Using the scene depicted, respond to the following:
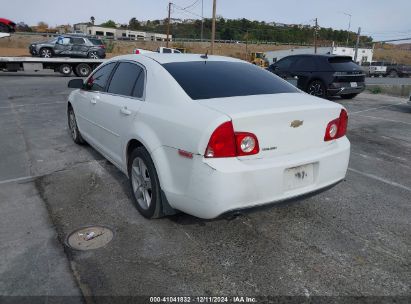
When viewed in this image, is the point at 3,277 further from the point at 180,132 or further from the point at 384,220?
the point at 384,220

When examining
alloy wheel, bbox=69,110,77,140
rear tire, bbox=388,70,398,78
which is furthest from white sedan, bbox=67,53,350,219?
rear tire, bbox=388,70,398,78

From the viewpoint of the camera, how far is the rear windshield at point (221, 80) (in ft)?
10.9

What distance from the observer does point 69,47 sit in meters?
23.2

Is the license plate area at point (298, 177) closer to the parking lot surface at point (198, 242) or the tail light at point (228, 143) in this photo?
the parking lot surface at point (198, 242)

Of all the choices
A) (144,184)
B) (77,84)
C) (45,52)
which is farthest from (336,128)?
(45,52)

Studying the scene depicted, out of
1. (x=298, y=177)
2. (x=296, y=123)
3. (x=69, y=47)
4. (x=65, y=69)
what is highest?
(x=69, y=47)

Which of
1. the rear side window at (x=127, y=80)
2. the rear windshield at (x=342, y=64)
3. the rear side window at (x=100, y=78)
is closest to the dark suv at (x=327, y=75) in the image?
the rear windshield at (x=342, y=64)

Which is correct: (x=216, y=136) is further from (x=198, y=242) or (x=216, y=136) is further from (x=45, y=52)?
(x=45, y=52)

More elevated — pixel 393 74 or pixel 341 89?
pixel 393 74

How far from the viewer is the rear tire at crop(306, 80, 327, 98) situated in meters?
12.0

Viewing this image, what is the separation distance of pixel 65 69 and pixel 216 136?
19.2 m

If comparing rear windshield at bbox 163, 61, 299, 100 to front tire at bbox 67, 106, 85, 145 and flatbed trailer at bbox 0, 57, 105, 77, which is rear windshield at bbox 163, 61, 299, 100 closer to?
front tire at bbox 67, 106, 85, 145

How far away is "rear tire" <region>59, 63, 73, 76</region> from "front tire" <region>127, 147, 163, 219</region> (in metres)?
17.8

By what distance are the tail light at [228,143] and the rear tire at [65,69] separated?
19.0m
